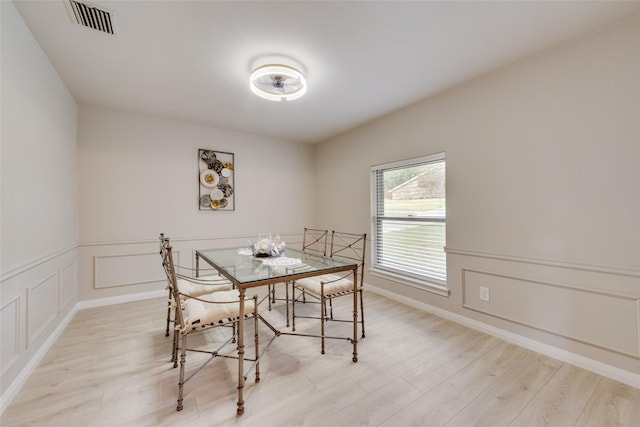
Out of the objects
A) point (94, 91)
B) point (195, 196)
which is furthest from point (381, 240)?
point (94, 91)

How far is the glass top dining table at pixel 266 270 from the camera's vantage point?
1630mm

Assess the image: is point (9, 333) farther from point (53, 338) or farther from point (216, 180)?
point (216, 180)

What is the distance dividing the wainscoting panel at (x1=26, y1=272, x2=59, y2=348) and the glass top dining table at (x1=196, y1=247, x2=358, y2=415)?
1183 mm

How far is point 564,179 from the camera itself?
81.1 inches

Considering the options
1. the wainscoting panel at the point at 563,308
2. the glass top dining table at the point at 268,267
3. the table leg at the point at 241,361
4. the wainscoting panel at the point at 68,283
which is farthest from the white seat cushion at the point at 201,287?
the wainscoting panel at the point at 563,308

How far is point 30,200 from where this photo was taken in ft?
6.38

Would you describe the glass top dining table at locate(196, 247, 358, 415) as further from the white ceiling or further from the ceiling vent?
the ceiling vent

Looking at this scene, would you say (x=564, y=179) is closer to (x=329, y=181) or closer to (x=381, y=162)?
(x=381, y=162)

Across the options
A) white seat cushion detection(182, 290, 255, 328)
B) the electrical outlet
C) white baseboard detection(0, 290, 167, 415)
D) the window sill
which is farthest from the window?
white baseboard detection(0, 290, 167, 415)

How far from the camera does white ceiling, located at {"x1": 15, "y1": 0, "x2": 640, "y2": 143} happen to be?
172 centimetres

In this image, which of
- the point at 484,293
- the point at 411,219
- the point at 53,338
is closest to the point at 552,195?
the point at 484,293

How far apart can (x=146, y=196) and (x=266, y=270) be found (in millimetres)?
2543

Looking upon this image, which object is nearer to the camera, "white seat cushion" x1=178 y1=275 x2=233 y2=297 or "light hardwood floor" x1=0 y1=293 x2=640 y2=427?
"light hardwood floor" x1=0 y1=293 x2=640 y2=427

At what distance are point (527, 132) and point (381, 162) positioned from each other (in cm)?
166
